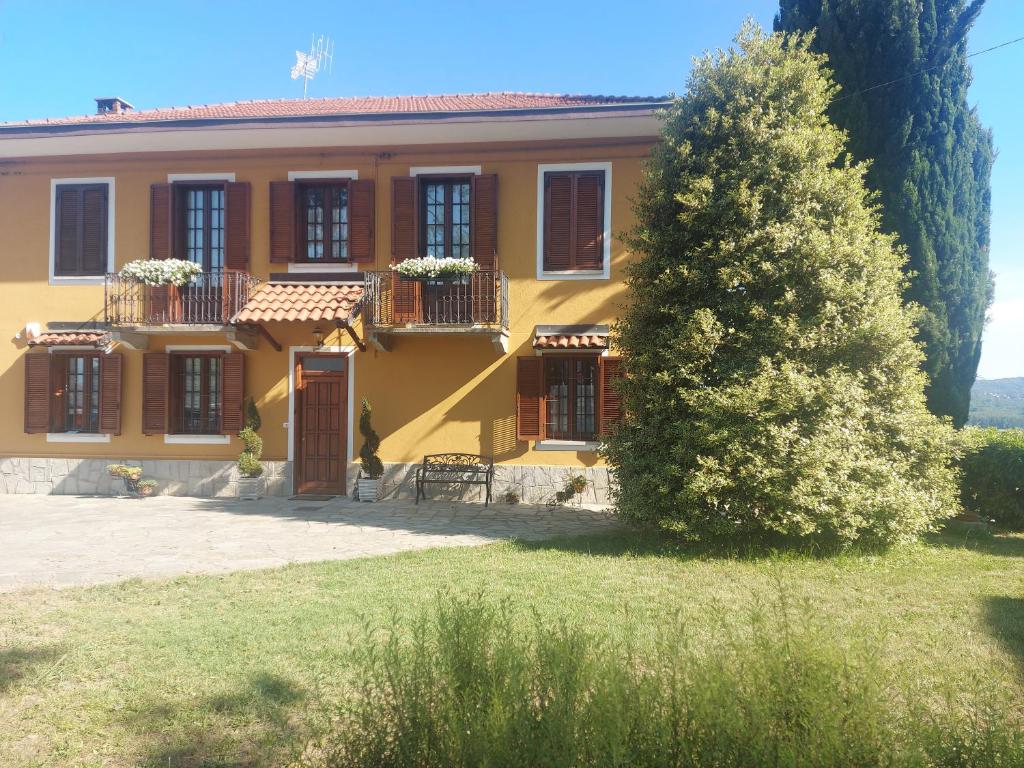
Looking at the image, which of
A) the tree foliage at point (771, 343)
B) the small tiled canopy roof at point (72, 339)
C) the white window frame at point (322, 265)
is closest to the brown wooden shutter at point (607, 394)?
the tree foliage at point (771, 343)

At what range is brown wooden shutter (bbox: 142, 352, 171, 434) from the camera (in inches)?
482

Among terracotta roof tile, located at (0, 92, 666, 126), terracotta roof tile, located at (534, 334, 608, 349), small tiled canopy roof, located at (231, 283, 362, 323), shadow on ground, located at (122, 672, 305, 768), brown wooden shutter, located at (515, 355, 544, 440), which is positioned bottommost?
shadow on ground, located at (122, 672, 305, 768)

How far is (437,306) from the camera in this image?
11.5 metres

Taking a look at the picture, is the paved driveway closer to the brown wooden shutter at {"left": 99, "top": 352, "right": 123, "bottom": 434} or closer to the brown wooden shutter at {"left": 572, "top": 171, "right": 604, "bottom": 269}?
the brown wooden shutter at {"left": 99, "top": 352, "right": 123, "bottom": 434}

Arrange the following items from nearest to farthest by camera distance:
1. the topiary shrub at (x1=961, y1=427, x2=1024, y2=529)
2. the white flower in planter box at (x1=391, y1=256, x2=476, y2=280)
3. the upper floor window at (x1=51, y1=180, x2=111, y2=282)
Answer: the topiary shrub at (x1=961, y1=427, x2=1024, y2=529), the white flower in planter box at (x1=391, y1=256, x2=476, y2=280), the upper floor window at (x1=51, y1=180, x2=111, y2=282)

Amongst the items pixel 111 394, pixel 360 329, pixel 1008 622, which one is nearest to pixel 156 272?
pixel 111 394

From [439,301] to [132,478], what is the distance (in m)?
6.78

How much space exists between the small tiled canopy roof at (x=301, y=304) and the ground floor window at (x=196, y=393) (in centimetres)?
181

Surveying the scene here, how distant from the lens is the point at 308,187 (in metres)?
12.4

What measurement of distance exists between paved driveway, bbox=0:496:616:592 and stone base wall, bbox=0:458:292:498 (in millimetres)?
431

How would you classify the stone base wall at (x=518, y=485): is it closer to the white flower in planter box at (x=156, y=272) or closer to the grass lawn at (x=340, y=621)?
the grass lawn at (x=340, y=621)

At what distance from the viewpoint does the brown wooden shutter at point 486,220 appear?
11.8m

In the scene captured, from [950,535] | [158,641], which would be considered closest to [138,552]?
[158,641]

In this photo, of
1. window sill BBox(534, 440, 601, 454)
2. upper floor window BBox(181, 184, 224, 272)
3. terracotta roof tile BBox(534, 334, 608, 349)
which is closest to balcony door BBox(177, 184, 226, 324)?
upper floor window BBox(181, 184, 224, 272)
